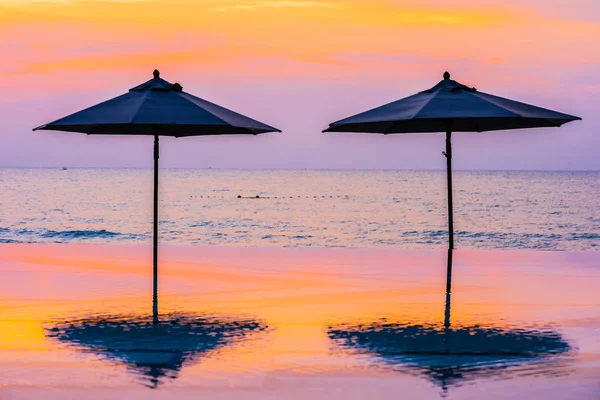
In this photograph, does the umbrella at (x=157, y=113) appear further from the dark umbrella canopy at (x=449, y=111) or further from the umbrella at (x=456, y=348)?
the umbrella at (x=456, y=348)

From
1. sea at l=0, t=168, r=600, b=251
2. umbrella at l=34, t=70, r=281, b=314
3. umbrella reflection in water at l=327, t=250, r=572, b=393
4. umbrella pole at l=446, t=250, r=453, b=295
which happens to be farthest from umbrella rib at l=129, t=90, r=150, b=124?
sea at l=0, t=168, r=600, b=251

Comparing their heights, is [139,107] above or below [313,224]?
above

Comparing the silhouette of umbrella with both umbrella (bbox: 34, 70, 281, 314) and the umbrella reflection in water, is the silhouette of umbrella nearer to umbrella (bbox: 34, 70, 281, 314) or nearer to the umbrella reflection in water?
the umbrella reflection in water

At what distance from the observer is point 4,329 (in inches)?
283

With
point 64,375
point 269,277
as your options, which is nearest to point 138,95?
point 269,277

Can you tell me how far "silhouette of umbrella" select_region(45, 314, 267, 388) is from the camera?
19.3 feet

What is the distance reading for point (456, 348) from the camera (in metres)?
6.43

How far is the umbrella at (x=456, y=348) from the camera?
5711mm

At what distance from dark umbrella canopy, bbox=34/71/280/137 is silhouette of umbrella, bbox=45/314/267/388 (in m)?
2.57

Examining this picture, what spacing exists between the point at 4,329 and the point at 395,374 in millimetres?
3569

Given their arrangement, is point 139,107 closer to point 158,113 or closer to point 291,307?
point 158,113

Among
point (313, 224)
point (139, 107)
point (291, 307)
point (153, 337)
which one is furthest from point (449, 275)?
point (313, 224)

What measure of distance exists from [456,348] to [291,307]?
2.31m

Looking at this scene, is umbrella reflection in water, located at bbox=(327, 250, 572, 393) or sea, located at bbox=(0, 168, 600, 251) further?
sea, located at bbox=(0, 168, 600, 251)
